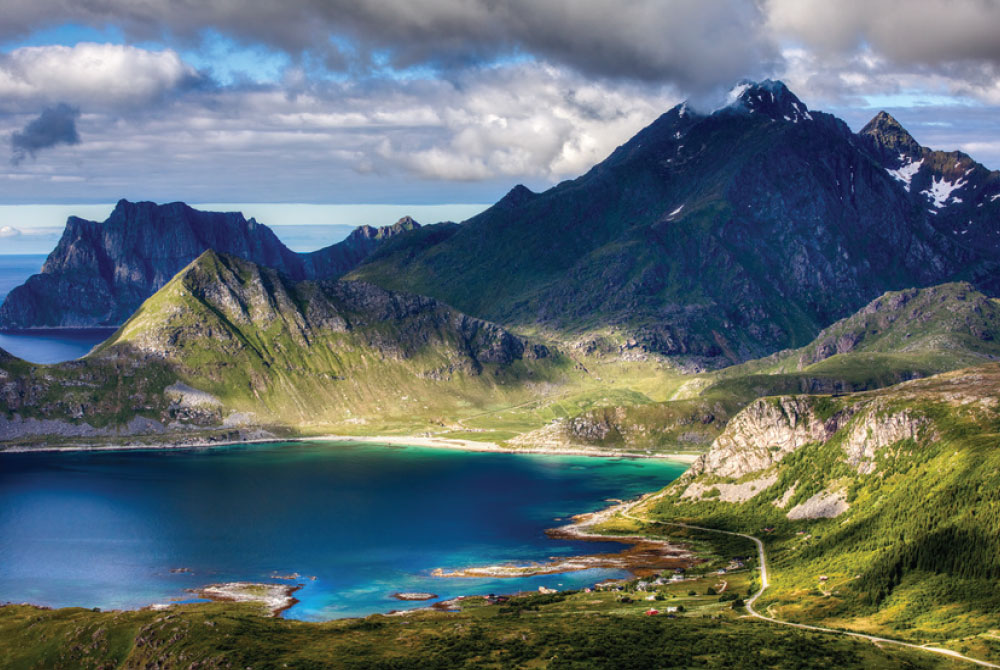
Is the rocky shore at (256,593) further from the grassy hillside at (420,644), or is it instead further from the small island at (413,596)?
the grassy hillside at (420,644)

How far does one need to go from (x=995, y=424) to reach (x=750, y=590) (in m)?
63.3

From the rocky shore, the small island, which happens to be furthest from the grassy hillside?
the small island

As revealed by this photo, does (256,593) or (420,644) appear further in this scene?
(256,593)

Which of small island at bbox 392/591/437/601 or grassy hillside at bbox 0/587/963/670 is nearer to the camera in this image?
grassy hillside at bbox 0/587/963/670

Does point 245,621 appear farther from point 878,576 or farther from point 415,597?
point 878,576

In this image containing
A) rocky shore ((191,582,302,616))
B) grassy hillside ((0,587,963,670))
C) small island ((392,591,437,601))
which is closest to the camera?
grassy hillside ((0,587,963,670))

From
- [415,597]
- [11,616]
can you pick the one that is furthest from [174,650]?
[415,597]

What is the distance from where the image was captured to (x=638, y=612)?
526 ft

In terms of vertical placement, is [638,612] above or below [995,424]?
below

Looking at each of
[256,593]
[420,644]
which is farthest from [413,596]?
[420,644]

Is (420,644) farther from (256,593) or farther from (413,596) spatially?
(256,593)

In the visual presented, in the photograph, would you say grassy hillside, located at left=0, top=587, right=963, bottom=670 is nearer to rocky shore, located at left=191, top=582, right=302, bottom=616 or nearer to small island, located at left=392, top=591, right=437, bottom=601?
rocky shore, located at left=191, top=582, right=302, bottom=616

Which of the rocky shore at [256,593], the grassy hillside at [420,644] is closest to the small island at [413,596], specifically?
the rocky shore at [256,593]

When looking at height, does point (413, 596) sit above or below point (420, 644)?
below
